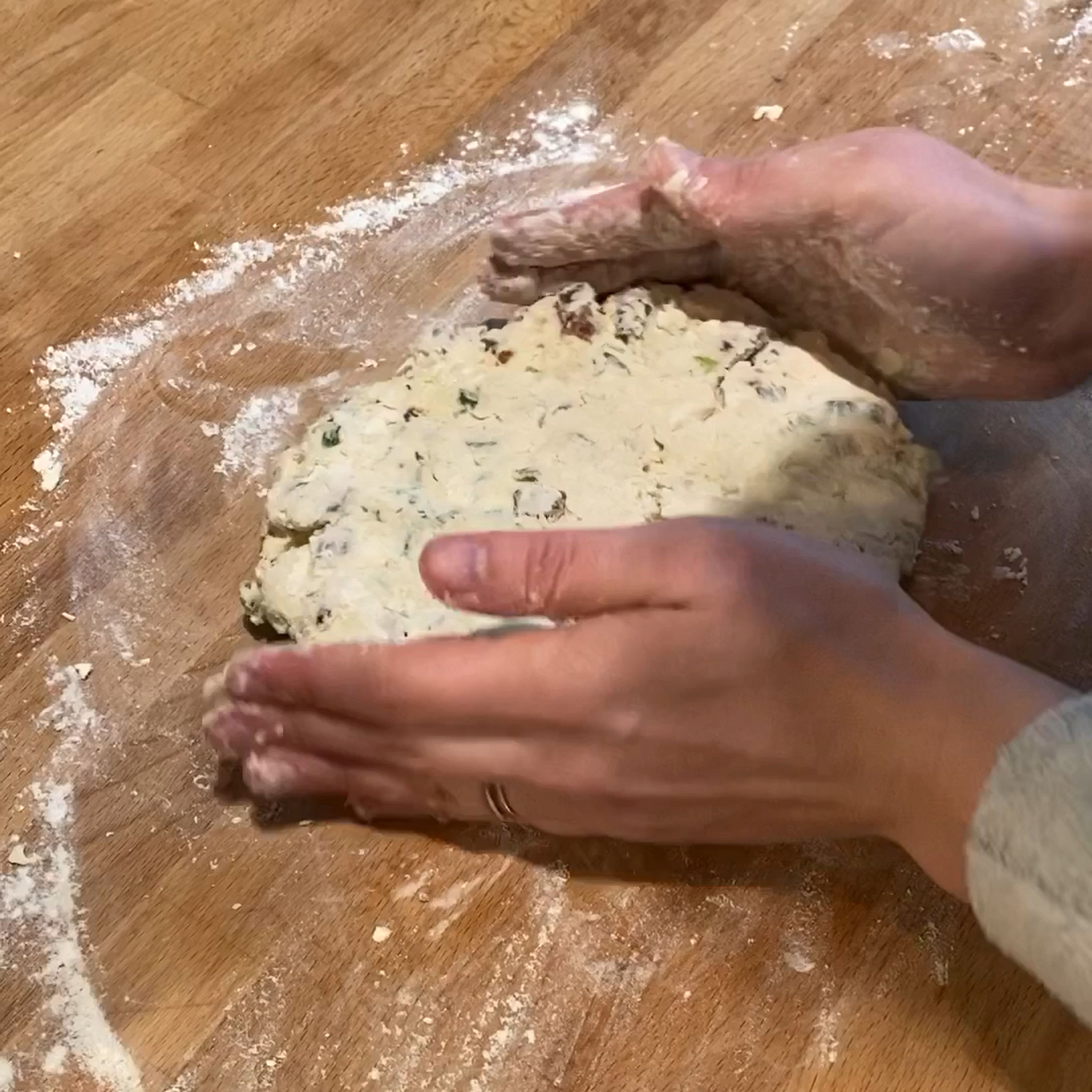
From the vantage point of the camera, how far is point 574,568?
685mm

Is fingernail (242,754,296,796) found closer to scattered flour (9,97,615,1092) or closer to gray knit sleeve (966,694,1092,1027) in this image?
scattered flour (9,97,615,1092)

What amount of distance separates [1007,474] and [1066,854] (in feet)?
1.59

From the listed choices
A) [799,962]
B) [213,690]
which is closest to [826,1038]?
[799,962]

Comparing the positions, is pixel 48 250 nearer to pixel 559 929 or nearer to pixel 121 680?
pixel 121 680

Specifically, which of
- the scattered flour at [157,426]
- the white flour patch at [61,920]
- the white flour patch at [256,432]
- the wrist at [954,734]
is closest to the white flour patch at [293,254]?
the scattered flour at [157,426]

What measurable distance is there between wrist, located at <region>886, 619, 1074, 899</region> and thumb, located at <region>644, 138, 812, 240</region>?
0.36 m

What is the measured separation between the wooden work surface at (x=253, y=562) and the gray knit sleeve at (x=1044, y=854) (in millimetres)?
209

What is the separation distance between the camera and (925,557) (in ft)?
3.06

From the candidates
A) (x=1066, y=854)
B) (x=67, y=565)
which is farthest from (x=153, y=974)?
(x=1066, y=854)

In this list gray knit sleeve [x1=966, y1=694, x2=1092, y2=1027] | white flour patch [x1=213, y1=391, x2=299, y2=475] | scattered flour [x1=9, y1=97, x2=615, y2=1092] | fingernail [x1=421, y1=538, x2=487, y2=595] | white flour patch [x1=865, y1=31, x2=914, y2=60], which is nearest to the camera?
gray knit sleeve [x1=966, y1=694, x2=1092, y2=1027]

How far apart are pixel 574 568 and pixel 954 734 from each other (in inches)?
9.7

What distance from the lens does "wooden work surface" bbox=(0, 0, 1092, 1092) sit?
0.77 meters

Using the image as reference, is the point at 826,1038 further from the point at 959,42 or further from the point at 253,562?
the point at 959,42

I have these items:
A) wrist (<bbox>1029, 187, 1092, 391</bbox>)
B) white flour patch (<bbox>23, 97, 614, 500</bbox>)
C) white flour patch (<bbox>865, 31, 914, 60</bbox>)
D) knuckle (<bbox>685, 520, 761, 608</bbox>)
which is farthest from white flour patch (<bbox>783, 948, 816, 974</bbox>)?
white flour patch (<bbox>865, 31, 914, 60</bbox>)
